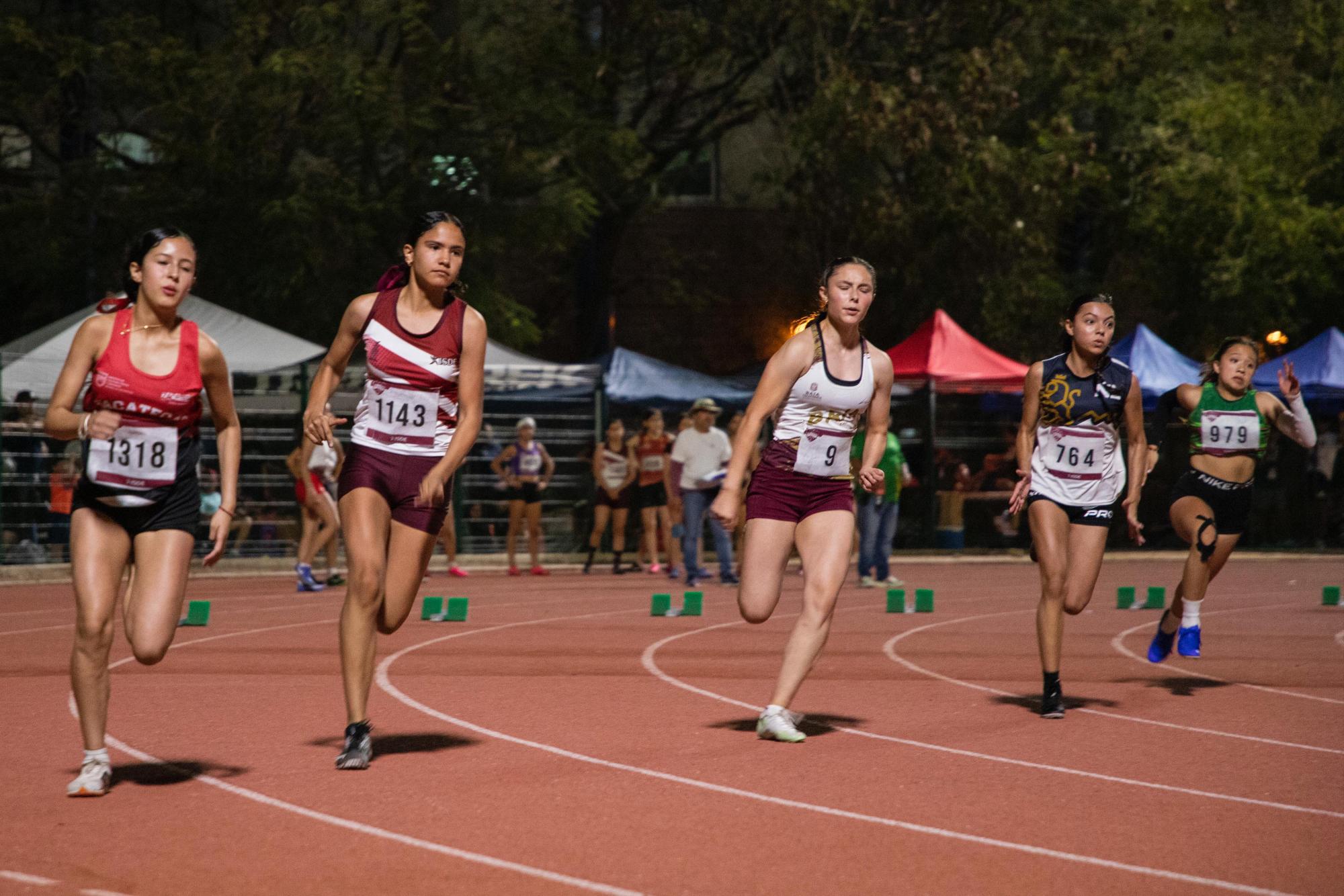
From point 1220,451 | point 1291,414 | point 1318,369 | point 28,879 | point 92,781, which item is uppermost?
point 1318,369

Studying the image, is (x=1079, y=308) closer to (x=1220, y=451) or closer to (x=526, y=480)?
(x=1220, y=451)

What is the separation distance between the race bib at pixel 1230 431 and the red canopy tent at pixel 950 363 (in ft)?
46.0

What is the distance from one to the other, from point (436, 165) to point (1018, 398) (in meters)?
10.2

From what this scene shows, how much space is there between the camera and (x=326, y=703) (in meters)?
9.48

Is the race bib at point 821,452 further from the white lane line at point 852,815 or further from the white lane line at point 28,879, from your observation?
the white lane line at point 28,879

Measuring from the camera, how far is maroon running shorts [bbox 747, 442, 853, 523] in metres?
8.25

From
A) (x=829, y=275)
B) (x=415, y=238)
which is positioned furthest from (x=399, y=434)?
(x=829, y=275)

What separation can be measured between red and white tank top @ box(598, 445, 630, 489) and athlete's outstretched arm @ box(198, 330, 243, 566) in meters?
14.9

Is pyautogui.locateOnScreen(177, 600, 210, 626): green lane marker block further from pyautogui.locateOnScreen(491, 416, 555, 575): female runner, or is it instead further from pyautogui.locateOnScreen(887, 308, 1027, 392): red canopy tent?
pyautogui.locateOnScreen(887, 308, 1027, 392): red canopy tent

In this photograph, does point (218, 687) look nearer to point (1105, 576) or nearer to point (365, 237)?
point (1105, 576)

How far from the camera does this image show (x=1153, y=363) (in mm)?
25922

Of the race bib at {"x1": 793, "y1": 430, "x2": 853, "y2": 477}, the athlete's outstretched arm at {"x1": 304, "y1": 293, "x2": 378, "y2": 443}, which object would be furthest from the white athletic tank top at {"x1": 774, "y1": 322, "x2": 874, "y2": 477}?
the athlete's outstretched arm at {"x1": 304, "y1": 293, "x2": 378, "y2": 443}

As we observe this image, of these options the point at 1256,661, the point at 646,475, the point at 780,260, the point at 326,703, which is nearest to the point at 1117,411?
the point at 1256,661

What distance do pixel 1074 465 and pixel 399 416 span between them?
12.7 ft
